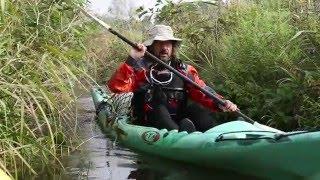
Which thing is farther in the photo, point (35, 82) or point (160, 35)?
point (160, 35)

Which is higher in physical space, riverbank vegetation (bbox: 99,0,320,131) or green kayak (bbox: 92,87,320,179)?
riverbank vegetation (bbox: 99,0,320,131)

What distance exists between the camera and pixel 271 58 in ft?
16.2

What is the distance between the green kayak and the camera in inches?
123

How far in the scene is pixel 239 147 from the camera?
139 inches

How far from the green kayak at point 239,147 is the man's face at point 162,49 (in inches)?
19.7

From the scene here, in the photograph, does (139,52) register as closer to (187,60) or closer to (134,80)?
(134,80)

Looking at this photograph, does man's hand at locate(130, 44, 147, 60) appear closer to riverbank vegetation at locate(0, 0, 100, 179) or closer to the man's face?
the man's face

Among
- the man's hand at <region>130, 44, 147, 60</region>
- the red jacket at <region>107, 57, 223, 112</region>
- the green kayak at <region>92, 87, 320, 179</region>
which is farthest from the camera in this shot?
the red jacket at <region>107, 57, 223, 112</region>

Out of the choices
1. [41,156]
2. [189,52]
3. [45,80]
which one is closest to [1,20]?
[45,80]

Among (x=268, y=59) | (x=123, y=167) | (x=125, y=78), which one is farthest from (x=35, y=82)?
(x=268, y=59)

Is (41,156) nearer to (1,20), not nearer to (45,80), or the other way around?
(45,80)

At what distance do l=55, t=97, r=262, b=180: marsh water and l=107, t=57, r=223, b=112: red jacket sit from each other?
568 mm

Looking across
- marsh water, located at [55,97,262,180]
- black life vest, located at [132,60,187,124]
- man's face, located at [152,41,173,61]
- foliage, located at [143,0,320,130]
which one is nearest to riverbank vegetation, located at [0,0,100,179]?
marsh water, located at [55,97,262,180]

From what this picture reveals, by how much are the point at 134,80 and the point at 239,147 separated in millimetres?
1605
